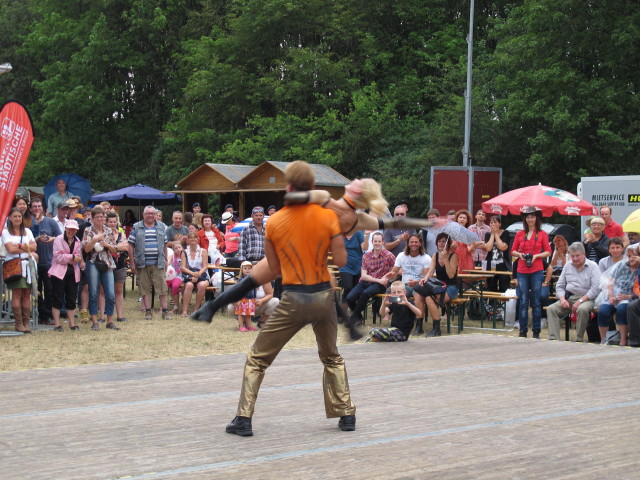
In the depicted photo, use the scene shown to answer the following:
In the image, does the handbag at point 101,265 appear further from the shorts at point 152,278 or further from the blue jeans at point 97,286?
the shorts at point 152,278

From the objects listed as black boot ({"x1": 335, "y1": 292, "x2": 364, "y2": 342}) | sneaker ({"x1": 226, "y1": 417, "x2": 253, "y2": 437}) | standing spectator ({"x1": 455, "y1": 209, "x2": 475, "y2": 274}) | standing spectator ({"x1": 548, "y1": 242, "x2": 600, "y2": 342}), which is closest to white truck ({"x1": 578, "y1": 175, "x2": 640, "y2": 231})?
standing spectator ({"x1": 455, "y1": 209, "x2": 475, "y2": 274})

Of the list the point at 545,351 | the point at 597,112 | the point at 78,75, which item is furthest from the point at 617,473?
the point at 78,75

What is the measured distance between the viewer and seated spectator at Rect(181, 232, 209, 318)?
631 inches

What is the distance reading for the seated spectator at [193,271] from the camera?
16.0 metres

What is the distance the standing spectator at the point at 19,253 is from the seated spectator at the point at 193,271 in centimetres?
339

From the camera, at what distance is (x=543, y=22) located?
98.4 feet

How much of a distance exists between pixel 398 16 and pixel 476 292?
29.8 meters

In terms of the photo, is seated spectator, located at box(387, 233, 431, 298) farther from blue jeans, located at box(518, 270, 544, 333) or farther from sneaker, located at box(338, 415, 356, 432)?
sneaker, located at box(338, 415, 356, 432)

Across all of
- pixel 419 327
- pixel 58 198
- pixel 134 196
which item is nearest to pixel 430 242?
pixel 419 327

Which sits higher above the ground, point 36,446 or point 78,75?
point 78,75

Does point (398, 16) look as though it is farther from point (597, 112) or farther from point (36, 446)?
point (36, 446)

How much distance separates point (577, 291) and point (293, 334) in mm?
7353

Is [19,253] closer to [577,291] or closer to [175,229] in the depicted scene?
[175,229]

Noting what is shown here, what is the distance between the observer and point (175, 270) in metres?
16.1
